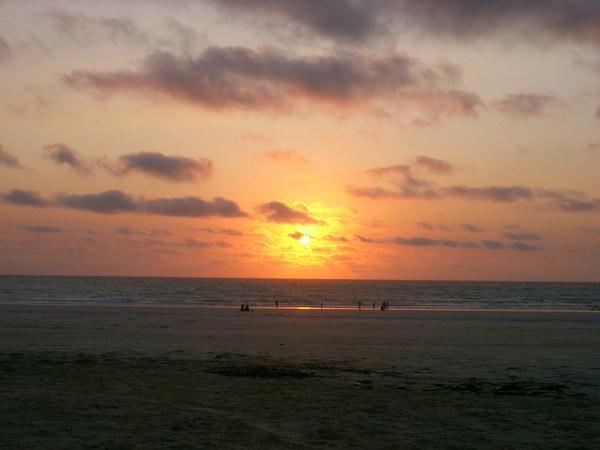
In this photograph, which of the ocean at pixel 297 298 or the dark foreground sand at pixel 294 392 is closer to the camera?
the dark foreground sand at pixel 294 392

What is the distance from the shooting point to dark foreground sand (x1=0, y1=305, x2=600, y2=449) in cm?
1023

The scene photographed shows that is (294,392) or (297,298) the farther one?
(297,298)

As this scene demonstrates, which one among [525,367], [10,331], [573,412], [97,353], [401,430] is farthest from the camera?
[10,331]

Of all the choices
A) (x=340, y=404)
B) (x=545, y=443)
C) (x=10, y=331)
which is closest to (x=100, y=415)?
(x=340, y=404)

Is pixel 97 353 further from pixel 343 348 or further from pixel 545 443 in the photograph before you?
pixel 545 443

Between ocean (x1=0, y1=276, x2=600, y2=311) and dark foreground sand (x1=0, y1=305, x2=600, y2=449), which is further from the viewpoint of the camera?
ocean (x1=0, y1=276, x2=600, y2=311)

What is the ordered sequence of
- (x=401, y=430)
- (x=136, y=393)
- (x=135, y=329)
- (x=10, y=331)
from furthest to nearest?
(x=135, y=329) < (x=10, y=331) < (x=136, y=393) < (x=401, y=430)

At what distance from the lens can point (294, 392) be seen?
14242mm

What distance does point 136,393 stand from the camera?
13.6 m

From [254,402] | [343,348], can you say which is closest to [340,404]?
[254,402]

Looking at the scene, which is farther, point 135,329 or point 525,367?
point 135,329

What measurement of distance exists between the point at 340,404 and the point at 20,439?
6236mm

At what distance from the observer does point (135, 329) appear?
31812mm

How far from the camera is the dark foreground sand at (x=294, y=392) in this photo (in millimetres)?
10227
